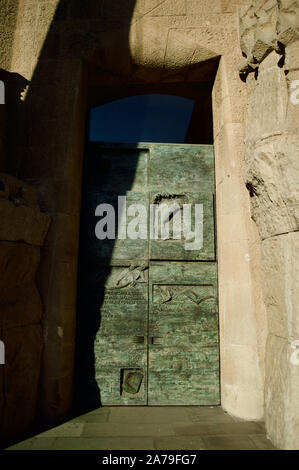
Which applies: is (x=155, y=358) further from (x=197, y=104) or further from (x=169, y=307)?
(x=197, y=104)

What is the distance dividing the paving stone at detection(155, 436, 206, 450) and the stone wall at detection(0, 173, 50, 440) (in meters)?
1.18

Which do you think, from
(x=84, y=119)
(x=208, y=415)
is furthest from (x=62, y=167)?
(x=208, y=415)

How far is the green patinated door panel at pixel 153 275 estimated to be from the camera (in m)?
3.46

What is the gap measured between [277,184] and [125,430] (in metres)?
2.47

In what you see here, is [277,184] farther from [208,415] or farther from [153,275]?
[208,415]

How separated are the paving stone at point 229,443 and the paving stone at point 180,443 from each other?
0.06 meters

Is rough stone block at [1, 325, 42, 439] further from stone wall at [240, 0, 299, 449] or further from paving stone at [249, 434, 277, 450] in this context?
stone wall at [240, 0, 299, 449]

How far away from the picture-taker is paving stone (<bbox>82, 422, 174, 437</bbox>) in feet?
8.73

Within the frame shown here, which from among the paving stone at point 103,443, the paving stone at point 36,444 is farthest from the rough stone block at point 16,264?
the paving stone at point 103,443

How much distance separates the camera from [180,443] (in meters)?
2.49

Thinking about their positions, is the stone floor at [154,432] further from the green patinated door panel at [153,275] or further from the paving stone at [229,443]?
the green patinated door panel at [153,275]

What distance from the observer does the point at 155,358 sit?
3.49 metres

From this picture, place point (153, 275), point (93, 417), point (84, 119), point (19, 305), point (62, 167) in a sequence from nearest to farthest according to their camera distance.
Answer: point (19, 305) → point (93, 417) → point (62, 167) → point (153, 275) → point (84, 119)

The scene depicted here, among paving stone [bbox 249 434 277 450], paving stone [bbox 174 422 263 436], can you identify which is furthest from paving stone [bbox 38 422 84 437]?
paving stone [bbox 249 434 277 450]
